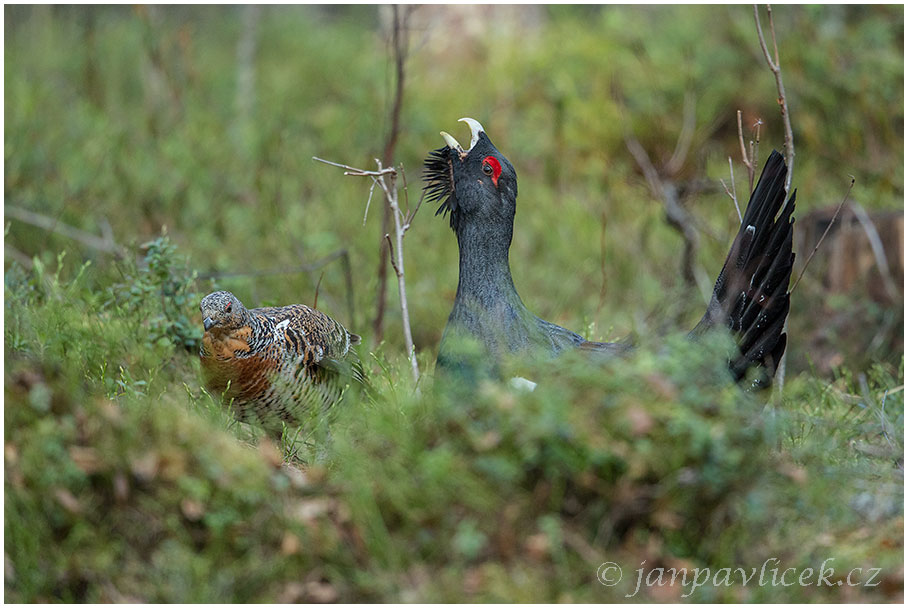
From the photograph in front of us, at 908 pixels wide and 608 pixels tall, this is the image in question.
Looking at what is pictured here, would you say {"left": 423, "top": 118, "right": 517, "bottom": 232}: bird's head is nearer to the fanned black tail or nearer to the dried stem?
the fanned black tail

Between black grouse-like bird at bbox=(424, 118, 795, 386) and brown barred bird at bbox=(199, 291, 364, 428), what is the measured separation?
711 millimetres

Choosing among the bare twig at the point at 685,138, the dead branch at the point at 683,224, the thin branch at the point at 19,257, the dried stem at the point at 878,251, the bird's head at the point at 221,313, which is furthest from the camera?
the bare twig at the point at 685,138

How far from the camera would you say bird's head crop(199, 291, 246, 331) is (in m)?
3.92

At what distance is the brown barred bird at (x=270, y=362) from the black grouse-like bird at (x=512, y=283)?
28.0 inches

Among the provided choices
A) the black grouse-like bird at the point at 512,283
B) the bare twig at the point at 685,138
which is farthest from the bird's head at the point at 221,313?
the bare twig at the point at 685,138

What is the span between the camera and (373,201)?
26.9ft

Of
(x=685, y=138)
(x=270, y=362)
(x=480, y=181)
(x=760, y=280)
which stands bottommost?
(x=270, y=362)

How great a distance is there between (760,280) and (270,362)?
7.25 ft

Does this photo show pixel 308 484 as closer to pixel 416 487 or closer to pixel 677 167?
pixel 416 487

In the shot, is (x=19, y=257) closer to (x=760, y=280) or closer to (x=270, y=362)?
(x=270, y=362)

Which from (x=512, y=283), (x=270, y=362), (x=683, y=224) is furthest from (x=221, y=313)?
(x=683, y=224)

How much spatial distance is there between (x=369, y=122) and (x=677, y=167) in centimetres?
325

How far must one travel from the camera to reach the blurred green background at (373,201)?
2990 mm

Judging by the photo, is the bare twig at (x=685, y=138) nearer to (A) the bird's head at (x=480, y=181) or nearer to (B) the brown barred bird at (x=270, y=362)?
(A) the bird's head at (x=480, y=181)
